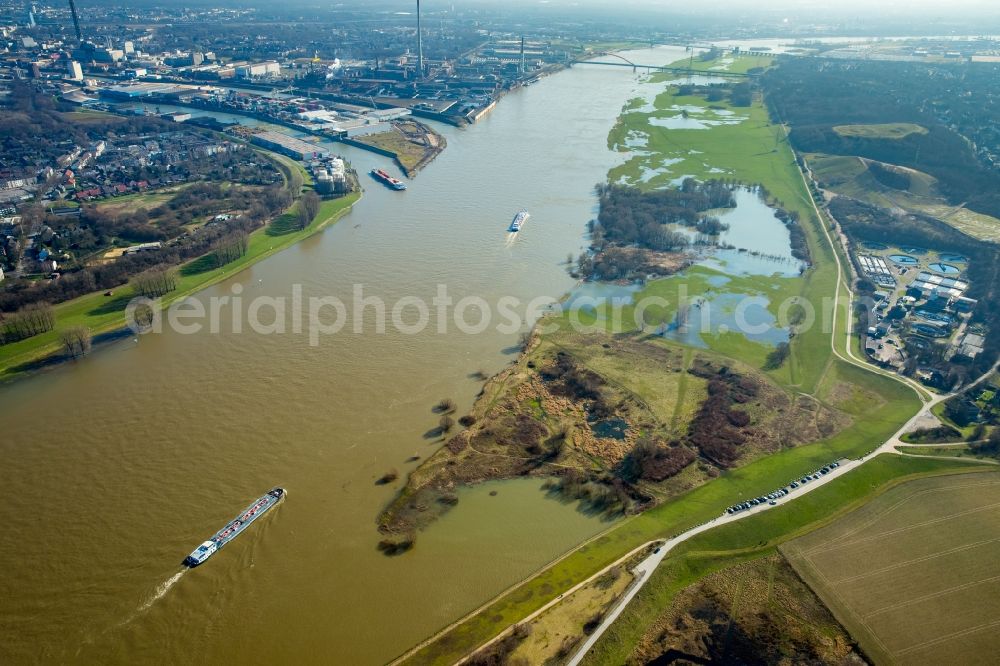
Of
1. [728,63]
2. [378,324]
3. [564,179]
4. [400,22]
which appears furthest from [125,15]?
[378,324]

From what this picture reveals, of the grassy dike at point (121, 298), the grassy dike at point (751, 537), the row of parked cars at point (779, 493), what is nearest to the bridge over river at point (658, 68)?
the grassy dike at point (121, 298)

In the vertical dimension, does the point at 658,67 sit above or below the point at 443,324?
above

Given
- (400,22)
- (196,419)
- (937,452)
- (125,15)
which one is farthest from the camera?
(400,22)

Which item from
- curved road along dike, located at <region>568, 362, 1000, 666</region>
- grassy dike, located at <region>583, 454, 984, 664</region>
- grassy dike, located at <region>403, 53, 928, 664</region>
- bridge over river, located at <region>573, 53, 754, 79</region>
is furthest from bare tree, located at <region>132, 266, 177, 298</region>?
bridge over river, located at <region>573, 53, 754, 79</region>

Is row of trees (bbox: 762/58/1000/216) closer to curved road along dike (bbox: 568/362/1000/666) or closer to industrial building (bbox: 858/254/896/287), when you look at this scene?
industrial building (bbox: 858/254/896/287)

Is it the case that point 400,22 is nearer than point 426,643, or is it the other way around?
point 426,643

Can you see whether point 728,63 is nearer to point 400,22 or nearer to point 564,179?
point 564,179
